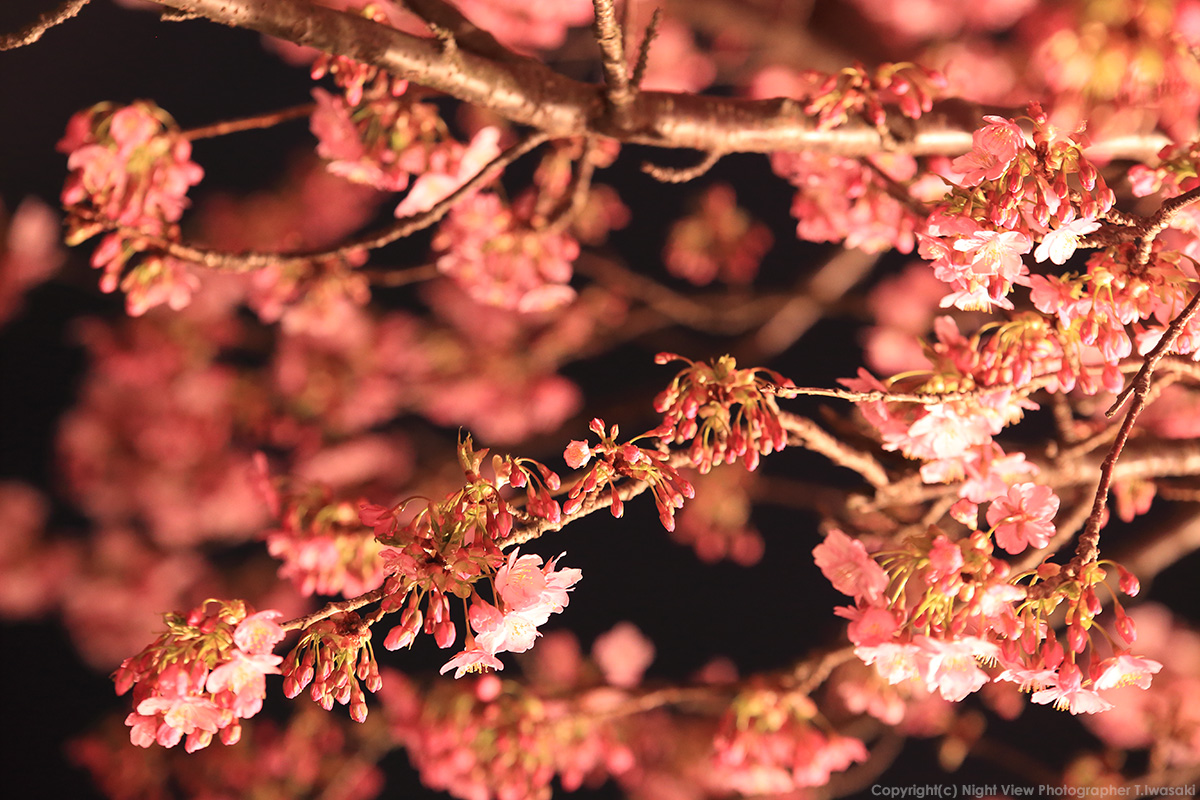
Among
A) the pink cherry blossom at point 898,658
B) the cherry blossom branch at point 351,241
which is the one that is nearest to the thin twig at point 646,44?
the cherry blossom branch at point 351,241

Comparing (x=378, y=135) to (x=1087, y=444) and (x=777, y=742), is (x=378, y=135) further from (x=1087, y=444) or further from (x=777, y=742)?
(x=777, y=742)

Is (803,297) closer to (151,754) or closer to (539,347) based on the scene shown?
(539,347)

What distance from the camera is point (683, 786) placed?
6.26ft

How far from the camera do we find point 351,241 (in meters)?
0.92

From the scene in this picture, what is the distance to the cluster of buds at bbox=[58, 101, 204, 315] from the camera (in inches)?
38.3

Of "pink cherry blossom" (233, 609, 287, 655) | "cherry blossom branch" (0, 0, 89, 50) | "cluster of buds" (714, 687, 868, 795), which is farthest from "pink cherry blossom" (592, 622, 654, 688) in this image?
"cherry blossom branch" (0, 0, 89, 50)

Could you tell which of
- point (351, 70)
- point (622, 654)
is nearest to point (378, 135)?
point (351, 70)

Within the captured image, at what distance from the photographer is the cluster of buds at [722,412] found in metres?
0.74

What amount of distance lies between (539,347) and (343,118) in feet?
3.28

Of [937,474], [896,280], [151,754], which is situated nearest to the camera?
[937,474]

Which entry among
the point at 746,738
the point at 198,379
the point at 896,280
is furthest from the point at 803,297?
the point at 198,379

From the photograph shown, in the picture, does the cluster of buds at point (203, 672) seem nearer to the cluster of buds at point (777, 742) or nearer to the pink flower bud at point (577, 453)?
the pink flower bud at point (577, 453)

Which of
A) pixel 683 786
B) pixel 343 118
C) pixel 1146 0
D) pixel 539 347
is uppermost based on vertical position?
pixel 1146 0

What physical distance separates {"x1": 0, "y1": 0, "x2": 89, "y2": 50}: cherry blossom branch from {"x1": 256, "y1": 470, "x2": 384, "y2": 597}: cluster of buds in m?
0.63
